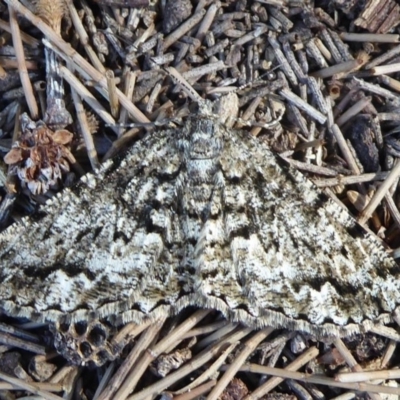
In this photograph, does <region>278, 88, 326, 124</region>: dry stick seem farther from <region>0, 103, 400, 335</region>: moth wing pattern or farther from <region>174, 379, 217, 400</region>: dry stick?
<region>174, 379, 217, 400</region>: dry stick

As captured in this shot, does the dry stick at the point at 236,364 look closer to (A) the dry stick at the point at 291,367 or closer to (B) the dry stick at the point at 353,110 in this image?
(A) the dry stick at the point at 291,367

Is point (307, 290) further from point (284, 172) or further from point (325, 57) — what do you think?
point (325, 57)

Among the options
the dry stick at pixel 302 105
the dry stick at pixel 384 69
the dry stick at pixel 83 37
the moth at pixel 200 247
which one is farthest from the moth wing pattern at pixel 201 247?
the dry stick at pixel 384 69

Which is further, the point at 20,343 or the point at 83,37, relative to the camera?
the point at 83,37

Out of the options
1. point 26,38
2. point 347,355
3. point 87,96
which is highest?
point 26,38

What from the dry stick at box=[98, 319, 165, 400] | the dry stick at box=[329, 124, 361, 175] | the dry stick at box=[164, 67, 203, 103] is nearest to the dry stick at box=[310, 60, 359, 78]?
the dry stick at box=[329, 124, 361, 175]

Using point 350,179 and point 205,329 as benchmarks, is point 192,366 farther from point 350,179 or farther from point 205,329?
point 350,179

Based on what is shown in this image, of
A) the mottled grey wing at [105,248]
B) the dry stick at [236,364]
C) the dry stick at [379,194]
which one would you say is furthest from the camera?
the dry stick at [379,194]

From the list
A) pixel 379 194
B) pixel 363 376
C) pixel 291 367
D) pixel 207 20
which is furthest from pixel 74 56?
pixel 363 376
